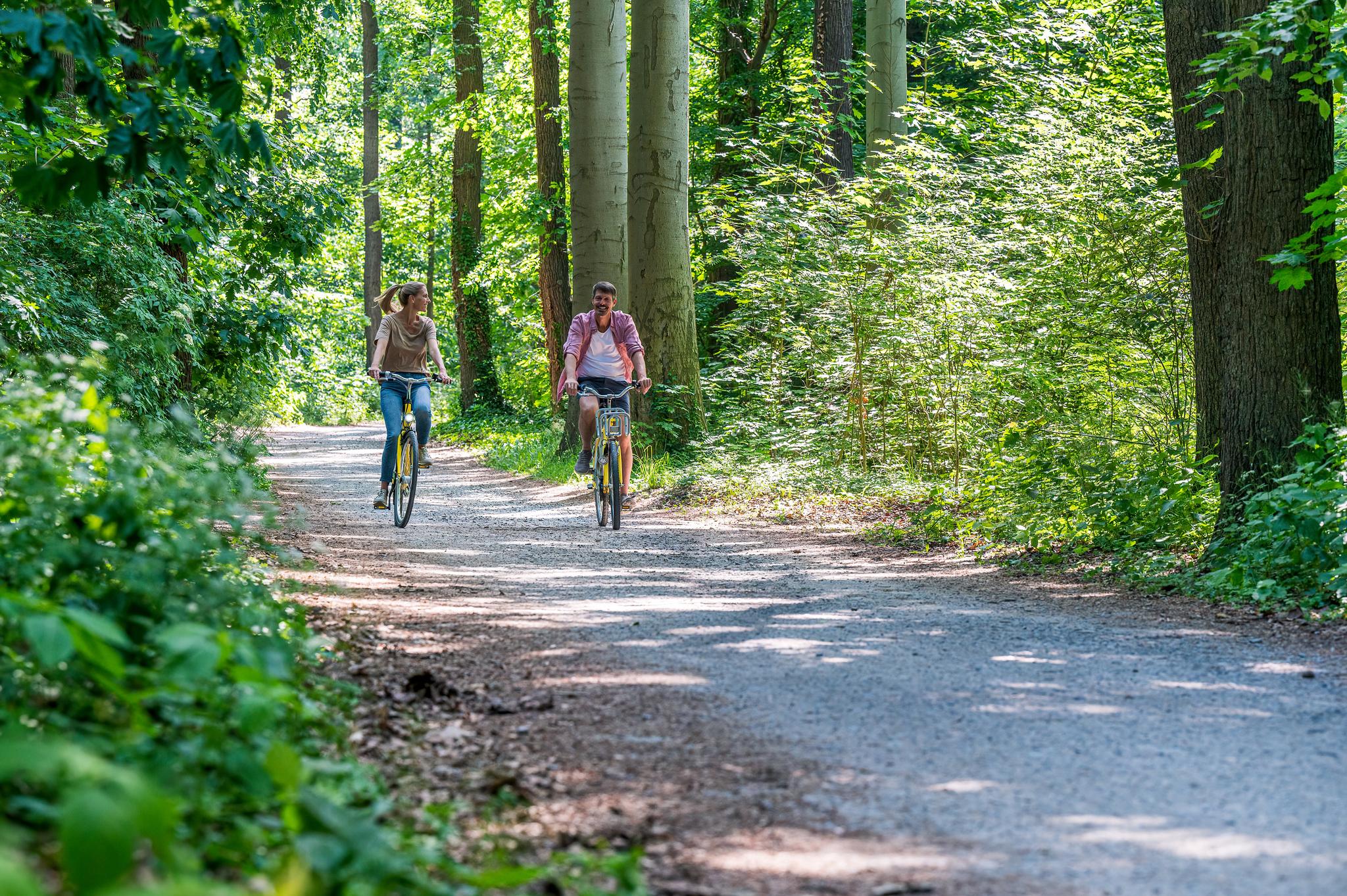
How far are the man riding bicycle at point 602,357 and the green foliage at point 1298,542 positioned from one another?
5.58 meters

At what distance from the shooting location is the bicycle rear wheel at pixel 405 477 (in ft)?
37.0

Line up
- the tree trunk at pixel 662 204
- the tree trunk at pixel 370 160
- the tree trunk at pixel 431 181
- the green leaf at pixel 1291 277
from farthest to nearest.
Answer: the tree trunk at pixel 370 160 → the tree trunk at pixel 431 181 → the tree trunk at pixel 662 204 → the green leaf at pixel 1291 277

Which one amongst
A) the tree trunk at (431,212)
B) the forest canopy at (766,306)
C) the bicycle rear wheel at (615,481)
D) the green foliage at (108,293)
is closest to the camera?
the forest canopy at (766,306)

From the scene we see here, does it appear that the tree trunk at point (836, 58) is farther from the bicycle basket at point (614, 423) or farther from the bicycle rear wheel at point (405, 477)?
the bicycle rear wheel at point (405, 477)

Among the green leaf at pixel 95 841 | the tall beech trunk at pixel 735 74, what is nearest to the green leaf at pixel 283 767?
the green leaf at pixel 95 841

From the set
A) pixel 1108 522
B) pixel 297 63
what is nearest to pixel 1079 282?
pixel 1108 522

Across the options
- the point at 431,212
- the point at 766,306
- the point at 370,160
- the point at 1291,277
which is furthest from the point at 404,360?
the point at 370,160

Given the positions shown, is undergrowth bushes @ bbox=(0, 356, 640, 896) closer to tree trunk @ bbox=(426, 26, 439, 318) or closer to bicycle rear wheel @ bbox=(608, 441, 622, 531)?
bicycle rear wheel @ bbox=(608, 441, 622, 531)

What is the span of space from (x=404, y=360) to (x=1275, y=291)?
7.25 metres

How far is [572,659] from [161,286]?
586 cm

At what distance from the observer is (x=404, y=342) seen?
36.9 feet

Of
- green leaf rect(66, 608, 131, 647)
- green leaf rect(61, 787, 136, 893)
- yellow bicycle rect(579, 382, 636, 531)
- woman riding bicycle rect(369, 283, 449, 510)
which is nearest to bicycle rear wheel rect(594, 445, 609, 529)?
yellow bicycle rect(579, 382, 636, 531)

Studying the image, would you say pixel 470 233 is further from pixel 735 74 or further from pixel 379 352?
pixel 379 352

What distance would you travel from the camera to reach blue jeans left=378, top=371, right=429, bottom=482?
1127 centimetres
